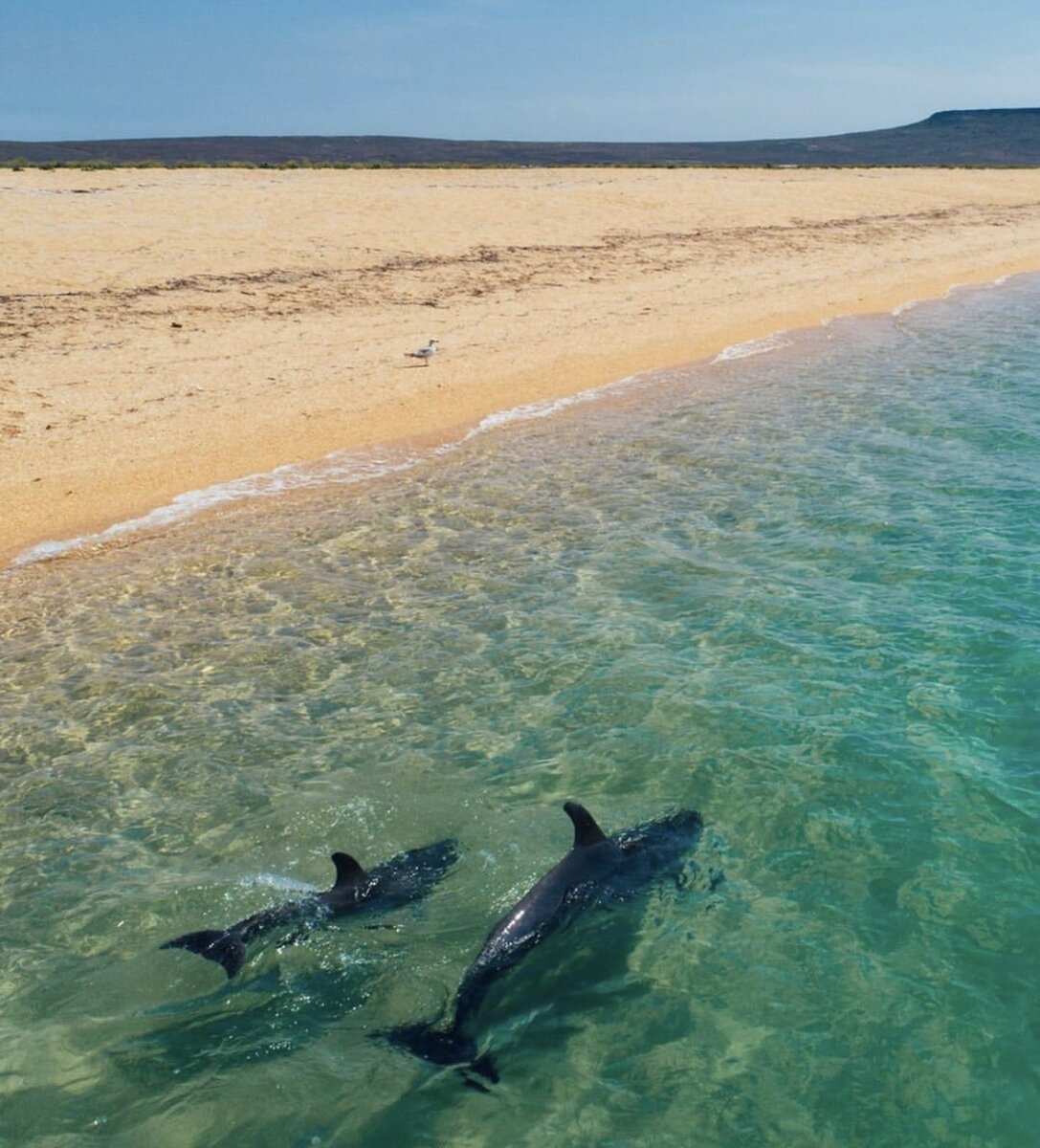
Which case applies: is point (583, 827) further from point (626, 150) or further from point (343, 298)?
point (626, 150)

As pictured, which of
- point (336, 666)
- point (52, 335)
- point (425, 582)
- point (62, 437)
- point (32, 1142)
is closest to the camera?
point (32, 1142)

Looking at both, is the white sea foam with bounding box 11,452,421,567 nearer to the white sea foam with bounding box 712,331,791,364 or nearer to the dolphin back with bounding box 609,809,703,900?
the dolphin back with bounding box 609,809,703,900

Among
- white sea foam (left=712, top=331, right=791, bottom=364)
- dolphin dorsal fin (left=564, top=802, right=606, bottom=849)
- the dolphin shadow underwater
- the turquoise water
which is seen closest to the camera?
the turquoise water

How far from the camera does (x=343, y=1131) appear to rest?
3.85 m

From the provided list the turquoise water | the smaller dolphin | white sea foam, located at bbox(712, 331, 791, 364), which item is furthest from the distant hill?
the smaller dolphin

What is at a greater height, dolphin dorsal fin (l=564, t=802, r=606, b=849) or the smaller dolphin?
dolphin dorsal fin (l=564, t=802, r=606, b=849)

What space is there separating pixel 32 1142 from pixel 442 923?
1.75 meters

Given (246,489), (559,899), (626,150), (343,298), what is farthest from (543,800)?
(626,150)

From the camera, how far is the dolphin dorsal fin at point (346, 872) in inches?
190

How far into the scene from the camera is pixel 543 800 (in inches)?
228

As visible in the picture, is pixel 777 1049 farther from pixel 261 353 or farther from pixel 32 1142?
pixel 261 353

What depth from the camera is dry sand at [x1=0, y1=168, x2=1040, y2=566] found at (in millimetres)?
11500

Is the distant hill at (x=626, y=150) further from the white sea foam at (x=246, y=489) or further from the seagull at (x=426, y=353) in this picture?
the white sea foam at (x=246, y=489)

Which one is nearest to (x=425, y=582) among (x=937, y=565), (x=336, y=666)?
(x=336, y=666)
